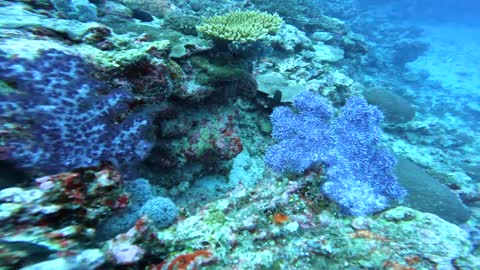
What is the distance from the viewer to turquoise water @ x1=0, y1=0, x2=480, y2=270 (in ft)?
6.77

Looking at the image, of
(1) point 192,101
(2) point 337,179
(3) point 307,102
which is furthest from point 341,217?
(1) point 192,101

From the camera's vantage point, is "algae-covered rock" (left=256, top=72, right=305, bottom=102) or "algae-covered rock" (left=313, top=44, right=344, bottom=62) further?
"algae-covered rock" (left=313, top=44, right=344, bottom=62)

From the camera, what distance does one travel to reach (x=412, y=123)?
31.2 feet

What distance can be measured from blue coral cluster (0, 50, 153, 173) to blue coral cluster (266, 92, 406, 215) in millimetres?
1819

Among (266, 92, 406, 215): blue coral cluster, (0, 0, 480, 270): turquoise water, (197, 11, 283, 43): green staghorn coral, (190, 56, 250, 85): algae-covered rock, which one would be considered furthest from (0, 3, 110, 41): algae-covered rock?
(266, 92, 406, 215): blue coral cluster

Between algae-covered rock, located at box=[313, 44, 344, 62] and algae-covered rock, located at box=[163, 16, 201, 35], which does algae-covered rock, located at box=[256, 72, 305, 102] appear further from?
algae-covered rock, located at box=[313, 44, 344, 62]

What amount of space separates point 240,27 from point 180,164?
2.27m

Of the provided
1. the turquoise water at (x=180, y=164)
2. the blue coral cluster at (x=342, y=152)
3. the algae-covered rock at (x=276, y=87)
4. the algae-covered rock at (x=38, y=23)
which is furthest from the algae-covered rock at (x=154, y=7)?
the blue coral cluster at (x=342, y=152)

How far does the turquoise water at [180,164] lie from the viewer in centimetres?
206

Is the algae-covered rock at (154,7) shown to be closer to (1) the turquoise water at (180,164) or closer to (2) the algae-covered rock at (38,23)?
(1) the turquoise water at (180,164)

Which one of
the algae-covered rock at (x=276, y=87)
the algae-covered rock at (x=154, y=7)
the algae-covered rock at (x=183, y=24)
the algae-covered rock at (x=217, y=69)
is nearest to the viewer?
the algae-covered rock at (x=217, y=69)

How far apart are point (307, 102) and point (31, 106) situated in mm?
3296

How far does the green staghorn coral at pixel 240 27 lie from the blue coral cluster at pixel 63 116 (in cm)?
199

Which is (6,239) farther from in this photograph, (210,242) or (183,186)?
(183,186)
